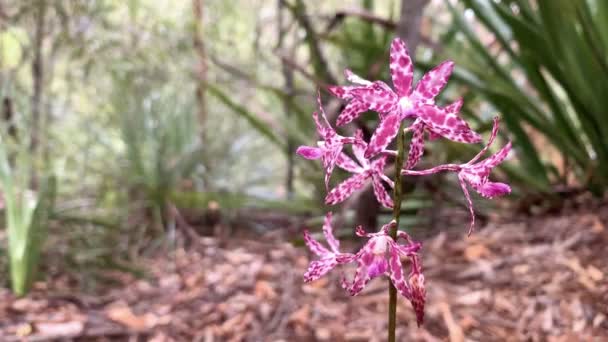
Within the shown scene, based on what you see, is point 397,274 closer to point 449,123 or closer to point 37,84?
point 449,123

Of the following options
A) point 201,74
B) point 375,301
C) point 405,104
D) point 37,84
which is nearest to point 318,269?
point 405,104

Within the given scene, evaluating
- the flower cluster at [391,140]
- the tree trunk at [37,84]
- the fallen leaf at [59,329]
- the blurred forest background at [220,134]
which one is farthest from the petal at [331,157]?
the tree trunk at [37,84]

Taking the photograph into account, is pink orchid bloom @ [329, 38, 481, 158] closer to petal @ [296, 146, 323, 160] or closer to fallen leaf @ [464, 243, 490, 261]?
petal @ [296, 146, 323, 160]

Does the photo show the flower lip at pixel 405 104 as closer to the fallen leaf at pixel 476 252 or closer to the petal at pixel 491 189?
the petal at pixel 491 189

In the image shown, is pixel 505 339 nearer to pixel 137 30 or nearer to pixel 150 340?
pixel 150 340

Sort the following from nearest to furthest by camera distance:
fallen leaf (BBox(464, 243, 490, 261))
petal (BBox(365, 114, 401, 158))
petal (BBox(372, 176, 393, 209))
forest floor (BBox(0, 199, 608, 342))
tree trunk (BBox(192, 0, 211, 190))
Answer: petal (BBox(365, 114, 401, 158)) < petal (BBox(372, 176, 393, 209)) < forest floor (BBox(0, 199, 608, 342)) < fallen leaf (BBox(464, 243, 490, 261)) < tree trunk (BBox(192, 0, 211, 190))

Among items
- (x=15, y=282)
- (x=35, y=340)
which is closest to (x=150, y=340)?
(x=35, y=340)

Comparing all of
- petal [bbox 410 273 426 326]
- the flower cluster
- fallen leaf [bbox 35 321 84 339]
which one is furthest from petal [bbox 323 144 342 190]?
fallen leaf [bbox 35 321 84 339]
